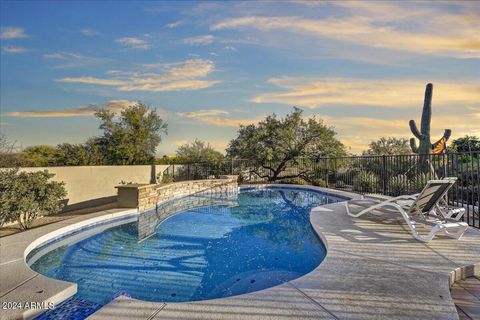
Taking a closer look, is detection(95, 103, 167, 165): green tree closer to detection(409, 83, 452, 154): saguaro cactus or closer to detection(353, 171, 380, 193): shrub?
detection(353, 171, 380, 193): shrub

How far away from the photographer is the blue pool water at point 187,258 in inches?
147

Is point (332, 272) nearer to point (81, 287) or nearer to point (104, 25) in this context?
point (81, 287)

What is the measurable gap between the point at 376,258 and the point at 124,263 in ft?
12.2

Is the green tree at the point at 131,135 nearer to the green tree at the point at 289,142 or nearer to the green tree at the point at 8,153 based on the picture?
the green tree at the point at 289,142

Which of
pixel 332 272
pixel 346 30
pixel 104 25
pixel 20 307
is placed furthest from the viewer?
pixel 104 25

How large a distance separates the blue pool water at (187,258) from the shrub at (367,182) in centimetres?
484

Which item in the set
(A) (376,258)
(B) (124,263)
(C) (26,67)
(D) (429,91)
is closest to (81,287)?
(B) (124,263)

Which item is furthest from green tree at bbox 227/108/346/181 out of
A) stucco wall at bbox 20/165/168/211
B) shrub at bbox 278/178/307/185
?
stucco wall at bbox 20/165/168/211

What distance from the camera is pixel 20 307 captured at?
2736 mm

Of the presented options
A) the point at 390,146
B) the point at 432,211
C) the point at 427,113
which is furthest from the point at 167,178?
the point at 390,146

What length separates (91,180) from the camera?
34.0 ft

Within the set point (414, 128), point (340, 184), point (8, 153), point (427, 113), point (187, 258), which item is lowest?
point (187, 258)

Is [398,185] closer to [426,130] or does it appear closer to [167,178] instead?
[426,130]

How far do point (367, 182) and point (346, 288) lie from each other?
9.50m
